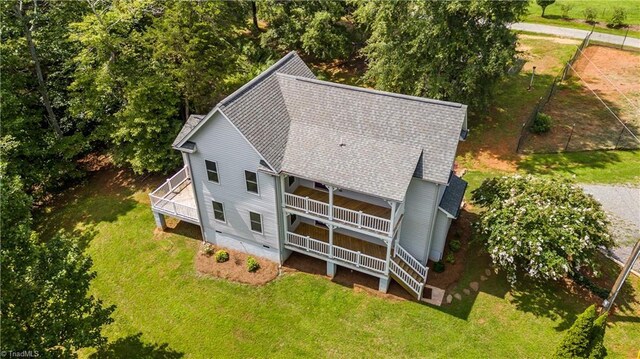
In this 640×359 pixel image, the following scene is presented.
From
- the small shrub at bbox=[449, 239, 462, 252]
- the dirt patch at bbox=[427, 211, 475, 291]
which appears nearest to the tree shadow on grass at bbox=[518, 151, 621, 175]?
the dirt patch at bbox=[427, 211, 475, 291]

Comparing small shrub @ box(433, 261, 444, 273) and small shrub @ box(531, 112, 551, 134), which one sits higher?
small shrub @ box(531, 112, 551, 134)

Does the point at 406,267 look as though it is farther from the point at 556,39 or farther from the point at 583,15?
the point at 583,15

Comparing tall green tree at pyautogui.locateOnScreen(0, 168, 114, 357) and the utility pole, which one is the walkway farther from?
tall green tree at pyautogui.locateOnScreen(0, 168, 114, 357)

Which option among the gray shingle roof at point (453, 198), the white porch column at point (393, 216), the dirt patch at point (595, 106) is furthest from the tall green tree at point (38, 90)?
the dirt patch at point (595, 106)

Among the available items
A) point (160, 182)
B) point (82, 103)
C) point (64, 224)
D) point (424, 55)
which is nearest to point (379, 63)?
point (424, 55)

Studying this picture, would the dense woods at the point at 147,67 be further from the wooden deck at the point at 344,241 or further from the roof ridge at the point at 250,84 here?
the wooden deck at the point at 344,241

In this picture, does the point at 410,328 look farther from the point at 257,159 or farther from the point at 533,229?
the point at 257,159

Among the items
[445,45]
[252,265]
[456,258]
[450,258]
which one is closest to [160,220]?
[252,265]
